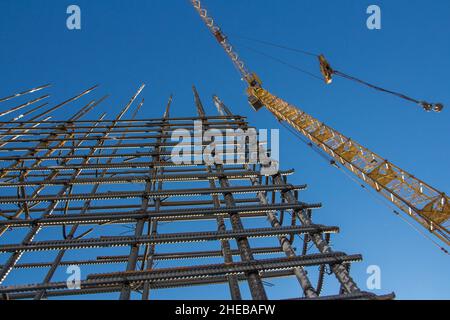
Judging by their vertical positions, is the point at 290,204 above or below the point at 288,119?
below

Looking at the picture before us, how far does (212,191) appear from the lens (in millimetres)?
6348

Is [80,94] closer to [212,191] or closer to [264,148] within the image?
[264,148]

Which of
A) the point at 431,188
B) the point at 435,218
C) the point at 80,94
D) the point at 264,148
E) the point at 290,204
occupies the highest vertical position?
the point at 80,94

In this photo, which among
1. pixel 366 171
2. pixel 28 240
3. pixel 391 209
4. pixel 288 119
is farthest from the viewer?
pixel 288 119

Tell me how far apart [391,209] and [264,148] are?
1091 cm

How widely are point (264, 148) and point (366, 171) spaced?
12.3 metres

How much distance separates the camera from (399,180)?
55.9 feet

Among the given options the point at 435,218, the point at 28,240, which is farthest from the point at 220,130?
the point at 435,218
